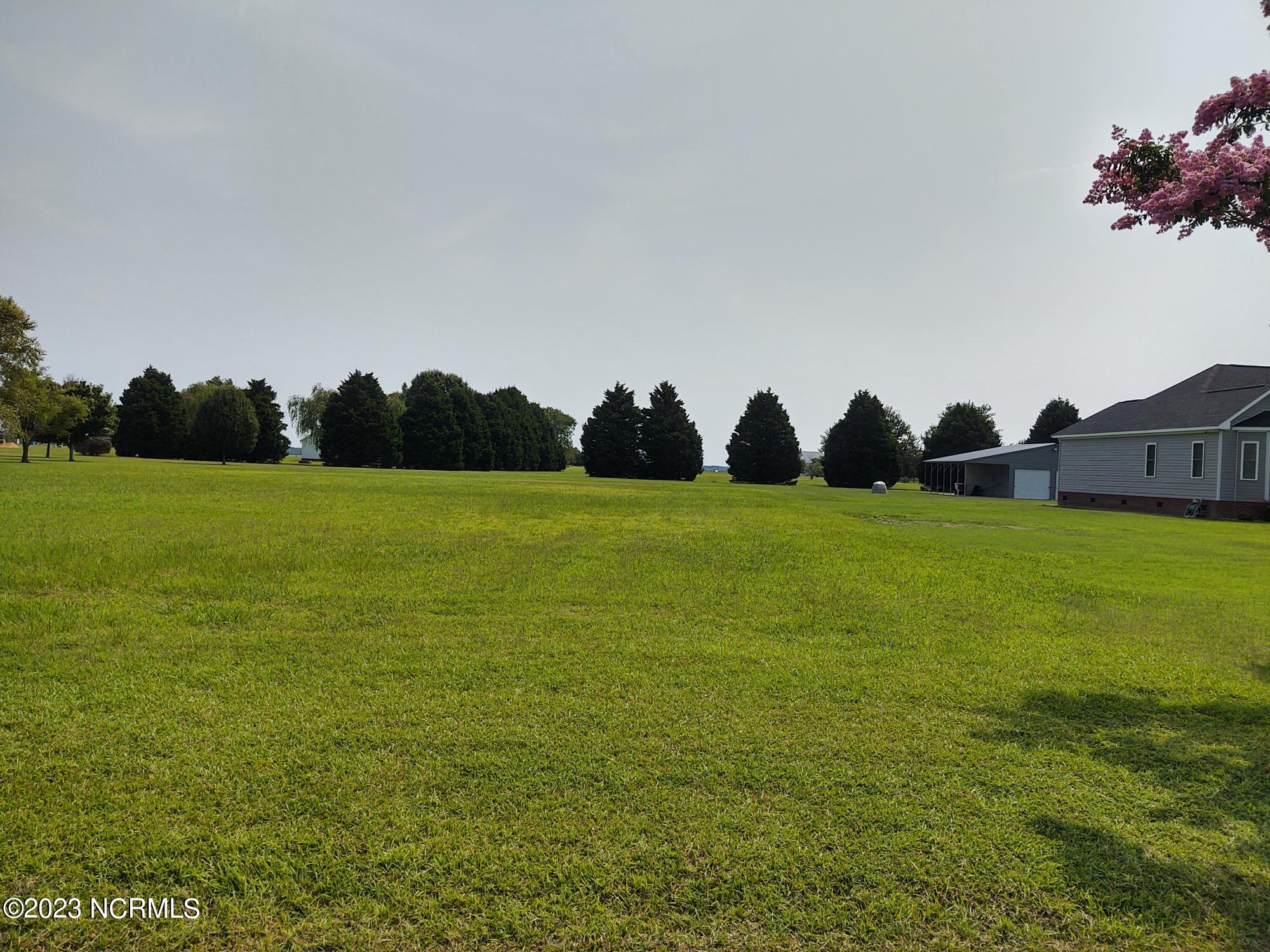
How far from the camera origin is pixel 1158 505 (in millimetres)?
28141

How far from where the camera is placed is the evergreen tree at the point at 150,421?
192 feet

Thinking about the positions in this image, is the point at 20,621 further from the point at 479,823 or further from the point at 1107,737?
the point at 1107,737

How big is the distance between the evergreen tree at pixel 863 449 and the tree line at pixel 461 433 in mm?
74

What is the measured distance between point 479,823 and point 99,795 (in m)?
2.08

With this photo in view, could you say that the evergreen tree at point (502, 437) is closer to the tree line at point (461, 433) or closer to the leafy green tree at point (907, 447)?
the tree line at point (461, 433)

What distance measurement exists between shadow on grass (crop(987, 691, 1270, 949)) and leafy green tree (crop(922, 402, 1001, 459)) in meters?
66.7

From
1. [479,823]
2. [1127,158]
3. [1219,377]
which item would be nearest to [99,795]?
[479,823]

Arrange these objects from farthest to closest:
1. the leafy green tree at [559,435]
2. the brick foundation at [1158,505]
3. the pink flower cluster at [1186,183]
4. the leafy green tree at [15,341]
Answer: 1. the leafy green tree at [559,435]
2. the leafy green tree at [15,341]
3. the brick foundation at [1158,505]
4. the pink flower cluster at [1186,183]

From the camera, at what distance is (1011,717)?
200 inches

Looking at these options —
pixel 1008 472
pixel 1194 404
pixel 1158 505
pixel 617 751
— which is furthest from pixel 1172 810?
pixel 1008 472

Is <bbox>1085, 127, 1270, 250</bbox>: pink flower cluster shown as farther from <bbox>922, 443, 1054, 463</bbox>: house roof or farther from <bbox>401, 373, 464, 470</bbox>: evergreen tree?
<bbox>401, 373, 464, 470</bbox>: evergreen tree

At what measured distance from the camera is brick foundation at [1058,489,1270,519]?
972 inches

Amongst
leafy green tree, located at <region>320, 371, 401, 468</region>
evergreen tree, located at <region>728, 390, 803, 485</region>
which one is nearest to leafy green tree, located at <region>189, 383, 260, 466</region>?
leafy green tree, located at <region>320, 371, 401, 468</region>

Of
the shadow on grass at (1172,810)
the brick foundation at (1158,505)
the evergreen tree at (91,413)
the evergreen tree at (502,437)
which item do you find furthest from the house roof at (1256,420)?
the evergreen tree at (91,413)
